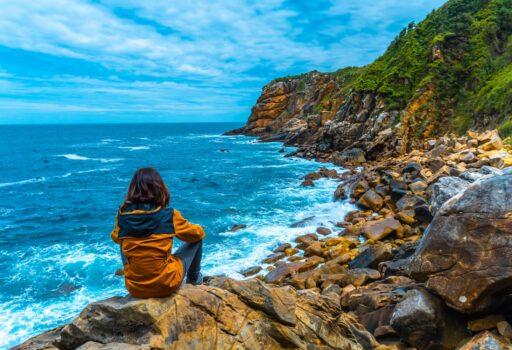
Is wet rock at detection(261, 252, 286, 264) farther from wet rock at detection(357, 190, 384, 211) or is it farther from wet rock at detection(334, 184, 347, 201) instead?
wet rock at detection(334, 184, 347, 201)

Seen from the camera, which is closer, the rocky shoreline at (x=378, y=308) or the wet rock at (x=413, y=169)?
the rocky shoreline at (x=378, y=308)

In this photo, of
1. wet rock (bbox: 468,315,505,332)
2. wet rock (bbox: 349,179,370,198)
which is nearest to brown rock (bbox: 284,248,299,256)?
wet rock (bbox: 349,179,370,198)

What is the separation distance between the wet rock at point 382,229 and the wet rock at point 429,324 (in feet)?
36.1

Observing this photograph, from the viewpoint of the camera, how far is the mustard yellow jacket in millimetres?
5074

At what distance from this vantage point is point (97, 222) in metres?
29.6

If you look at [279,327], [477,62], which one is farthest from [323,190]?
[279,327]

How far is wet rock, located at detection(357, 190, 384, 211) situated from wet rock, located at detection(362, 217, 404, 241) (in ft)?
18.4

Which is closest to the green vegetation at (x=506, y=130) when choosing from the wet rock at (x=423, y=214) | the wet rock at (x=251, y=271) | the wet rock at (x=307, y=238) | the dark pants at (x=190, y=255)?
the wet rock at (x=423, y=214)

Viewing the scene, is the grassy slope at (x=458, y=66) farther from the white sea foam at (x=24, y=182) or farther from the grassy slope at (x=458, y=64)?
the white sea foam at (x=24, y=182)

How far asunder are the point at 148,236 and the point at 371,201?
73.9 ft

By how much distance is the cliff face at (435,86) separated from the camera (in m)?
38.7

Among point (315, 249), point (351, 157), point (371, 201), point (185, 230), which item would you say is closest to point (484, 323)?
point (185, 230)

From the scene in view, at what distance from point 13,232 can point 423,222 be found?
29376 millimetres

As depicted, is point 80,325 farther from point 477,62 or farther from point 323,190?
point 477,62
